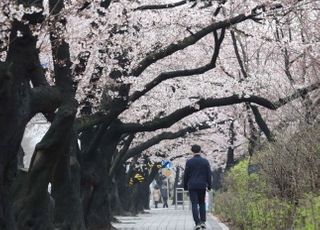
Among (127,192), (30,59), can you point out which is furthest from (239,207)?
(127,192)

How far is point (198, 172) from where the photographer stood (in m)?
14.5

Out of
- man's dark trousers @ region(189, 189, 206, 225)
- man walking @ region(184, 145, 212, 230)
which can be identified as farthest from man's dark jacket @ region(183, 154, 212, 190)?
man's dark trousers @ region(189, 189, 206, 225)

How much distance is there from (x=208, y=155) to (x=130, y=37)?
2714cm

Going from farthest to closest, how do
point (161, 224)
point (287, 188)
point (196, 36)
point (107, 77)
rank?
1. point (161, 224)
2. point (107, 77)
3. point (196, 36)
4. point (287, 188)

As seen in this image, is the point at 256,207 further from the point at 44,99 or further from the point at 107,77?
the point at 107,77

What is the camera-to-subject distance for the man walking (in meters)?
14.5

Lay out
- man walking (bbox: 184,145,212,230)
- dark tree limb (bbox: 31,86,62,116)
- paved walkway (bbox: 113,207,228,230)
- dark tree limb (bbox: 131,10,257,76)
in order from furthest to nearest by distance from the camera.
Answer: paved walkway (bbox: 113,207,228,230) → dark tree limb (bbox: 131,10,257,76) → man walking (bbox: 184,145,212,230) → dark tree limb (bbox: 31,86,62,116)

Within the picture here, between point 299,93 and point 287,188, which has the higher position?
point 299,93

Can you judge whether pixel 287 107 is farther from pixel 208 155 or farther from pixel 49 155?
pixel 208 155

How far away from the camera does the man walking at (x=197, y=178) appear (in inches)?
571

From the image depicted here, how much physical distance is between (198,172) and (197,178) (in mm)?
122

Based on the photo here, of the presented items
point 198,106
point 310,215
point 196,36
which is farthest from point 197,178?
point 310,215

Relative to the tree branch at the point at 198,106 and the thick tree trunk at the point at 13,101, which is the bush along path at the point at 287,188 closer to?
the tree branch at the point at 198,106

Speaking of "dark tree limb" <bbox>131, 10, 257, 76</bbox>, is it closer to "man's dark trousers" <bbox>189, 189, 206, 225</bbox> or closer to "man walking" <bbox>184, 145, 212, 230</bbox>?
"man walking" <bbox>184, 145, 212, 230</bbox>
